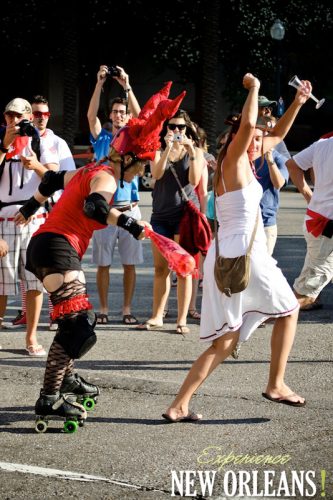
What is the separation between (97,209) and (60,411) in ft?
4.06

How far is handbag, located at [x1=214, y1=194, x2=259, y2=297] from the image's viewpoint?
21.4ft

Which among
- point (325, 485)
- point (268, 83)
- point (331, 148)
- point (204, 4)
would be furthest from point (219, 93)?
point (325, 485)

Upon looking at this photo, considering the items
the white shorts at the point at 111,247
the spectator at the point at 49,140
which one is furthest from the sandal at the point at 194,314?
the spectator at the point at 49,140

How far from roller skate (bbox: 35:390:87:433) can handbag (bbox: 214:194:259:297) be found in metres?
1.09

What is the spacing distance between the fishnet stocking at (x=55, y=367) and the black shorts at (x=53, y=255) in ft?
1.40

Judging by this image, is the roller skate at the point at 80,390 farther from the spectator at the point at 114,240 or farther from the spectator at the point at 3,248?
the spectator at the point at 114,240

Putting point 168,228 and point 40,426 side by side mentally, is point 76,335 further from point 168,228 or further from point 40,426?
point 168,228

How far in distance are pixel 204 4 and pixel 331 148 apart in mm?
25527

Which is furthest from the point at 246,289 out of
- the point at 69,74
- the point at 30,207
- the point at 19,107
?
the point at 69,74

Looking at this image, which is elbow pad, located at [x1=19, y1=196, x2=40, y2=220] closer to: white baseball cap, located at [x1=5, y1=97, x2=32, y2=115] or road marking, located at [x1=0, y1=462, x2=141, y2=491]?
white baseball cap, located at [x1=5, y1=97, x2=32, y2=115]

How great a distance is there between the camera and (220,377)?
8008 mm

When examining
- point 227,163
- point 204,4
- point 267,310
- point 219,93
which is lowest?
point 219,93

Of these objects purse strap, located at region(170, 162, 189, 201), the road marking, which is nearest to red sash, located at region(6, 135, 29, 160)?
purse strap, located at region(170, 162, 189, 201)

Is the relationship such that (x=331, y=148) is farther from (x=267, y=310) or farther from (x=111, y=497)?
(x=111, y=497)
